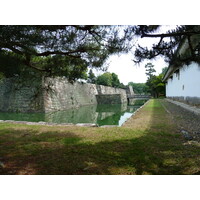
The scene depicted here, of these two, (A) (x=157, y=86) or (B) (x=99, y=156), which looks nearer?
(B) (x=99, y=156)

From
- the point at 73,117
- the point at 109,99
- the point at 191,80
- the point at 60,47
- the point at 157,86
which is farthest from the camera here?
the point at 157,86

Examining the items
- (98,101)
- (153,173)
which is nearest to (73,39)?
(153,173)

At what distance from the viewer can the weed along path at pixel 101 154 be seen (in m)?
1.67

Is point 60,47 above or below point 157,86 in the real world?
below

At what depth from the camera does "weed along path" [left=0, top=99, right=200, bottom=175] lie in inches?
65.7

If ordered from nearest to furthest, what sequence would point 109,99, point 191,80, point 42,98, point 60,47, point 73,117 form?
Answer: 1. point 60,47
2. point 191,80
3. point 73,117
4. point 42,98
5. point 109,99

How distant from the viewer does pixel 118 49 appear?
263 centimetres

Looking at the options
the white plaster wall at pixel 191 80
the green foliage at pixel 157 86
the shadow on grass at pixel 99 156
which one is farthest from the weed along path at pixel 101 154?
the green foliage at pixel 157 86

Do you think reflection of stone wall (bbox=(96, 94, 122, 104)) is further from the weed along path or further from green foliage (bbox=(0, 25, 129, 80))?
the weed along path

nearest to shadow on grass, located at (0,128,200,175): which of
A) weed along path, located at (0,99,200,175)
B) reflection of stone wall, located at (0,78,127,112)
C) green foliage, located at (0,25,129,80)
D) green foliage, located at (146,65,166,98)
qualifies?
weed along path, located at (0,99,200,175)

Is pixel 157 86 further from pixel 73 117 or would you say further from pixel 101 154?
Result: pixel 101 154

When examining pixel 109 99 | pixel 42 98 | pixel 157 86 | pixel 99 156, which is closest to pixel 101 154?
pixel 99 156

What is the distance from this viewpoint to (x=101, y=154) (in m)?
Answer: 2.10

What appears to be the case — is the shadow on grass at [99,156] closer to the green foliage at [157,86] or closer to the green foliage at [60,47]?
the green foliage at [60,47]
